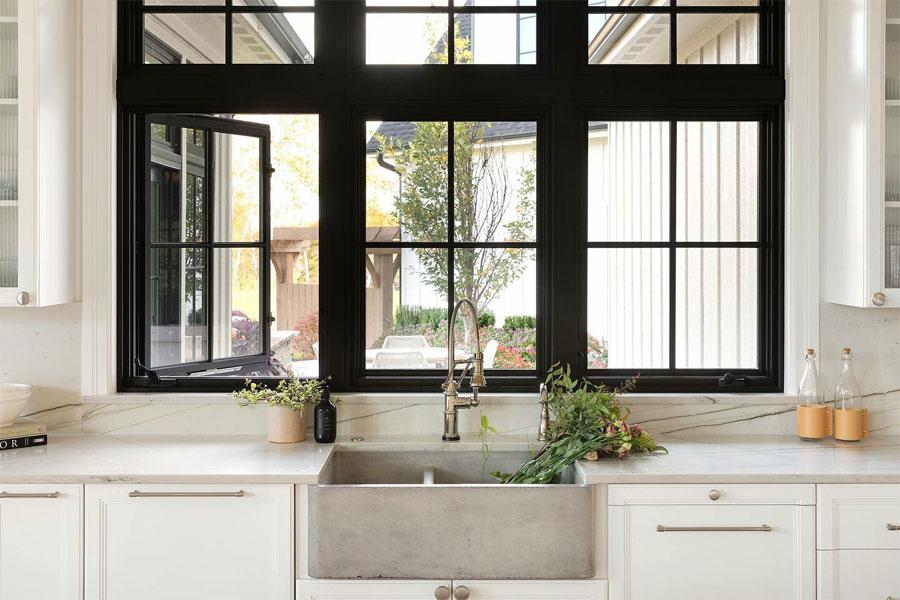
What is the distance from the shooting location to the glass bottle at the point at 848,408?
261cm

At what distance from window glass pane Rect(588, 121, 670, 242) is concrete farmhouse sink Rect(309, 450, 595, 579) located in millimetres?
1127

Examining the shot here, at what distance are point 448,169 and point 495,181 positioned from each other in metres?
0.18

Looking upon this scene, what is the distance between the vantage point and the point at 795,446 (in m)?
2.60

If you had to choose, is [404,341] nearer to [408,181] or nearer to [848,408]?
[408,181]

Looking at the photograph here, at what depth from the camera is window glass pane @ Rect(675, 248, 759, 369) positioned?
9.73 ft

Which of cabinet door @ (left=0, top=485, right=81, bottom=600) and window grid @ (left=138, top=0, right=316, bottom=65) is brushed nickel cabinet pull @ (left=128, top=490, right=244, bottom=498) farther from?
window grid @ (left=138, top=0, right=316, bottom=65)

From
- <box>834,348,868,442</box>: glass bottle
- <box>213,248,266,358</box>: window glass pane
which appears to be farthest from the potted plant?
<box>834,348,868,442</box>: glass bottle

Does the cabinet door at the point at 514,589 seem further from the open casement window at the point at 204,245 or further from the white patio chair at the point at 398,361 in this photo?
the open casement window at the point at 204,245

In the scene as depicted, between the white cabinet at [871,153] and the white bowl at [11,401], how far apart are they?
2830mm

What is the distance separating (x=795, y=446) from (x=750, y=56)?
4.82ft

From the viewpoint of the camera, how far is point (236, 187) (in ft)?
9.93

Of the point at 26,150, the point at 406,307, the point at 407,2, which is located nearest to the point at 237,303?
the point at 406,307

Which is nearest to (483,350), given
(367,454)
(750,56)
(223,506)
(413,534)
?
(367,454)

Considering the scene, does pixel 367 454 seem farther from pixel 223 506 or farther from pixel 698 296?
pixel 698 296
